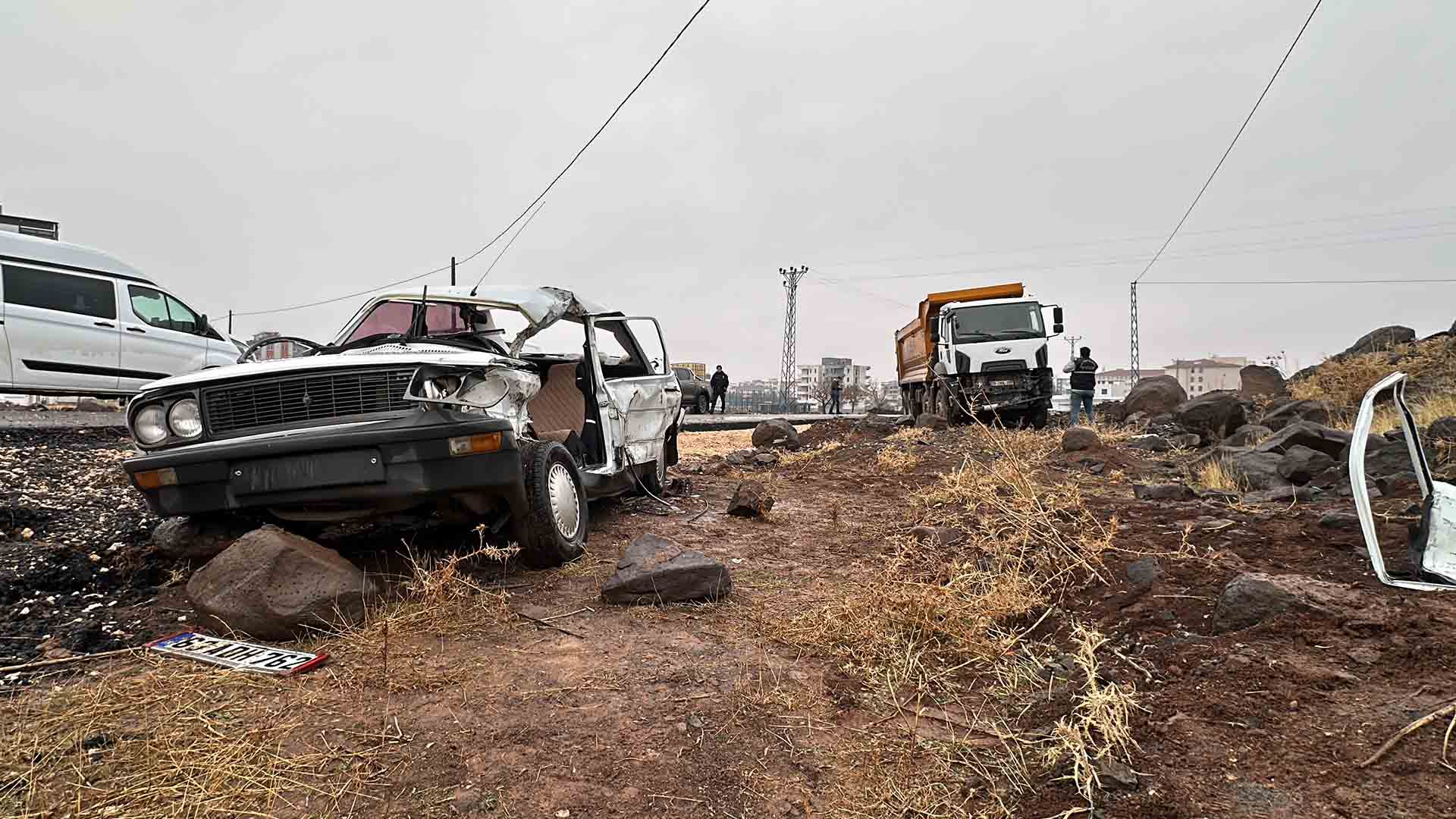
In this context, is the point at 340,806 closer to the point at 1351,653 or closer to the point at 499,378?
the point at 499,378

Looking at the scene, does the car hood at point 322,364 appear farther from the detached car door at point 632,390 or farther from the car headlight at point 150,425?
the detached car door at point 632,390

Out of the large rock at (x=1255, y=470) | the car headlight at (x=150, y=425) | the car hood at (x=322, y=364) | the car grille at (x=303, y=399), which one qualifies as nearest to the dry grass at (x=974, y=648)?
the large rock at (x=1255, y=470)

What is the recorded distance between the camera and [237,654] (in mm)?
2857

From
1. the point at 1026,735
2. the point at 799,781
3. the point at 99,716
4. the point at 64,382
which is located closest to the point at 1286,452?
the point at 1026,735

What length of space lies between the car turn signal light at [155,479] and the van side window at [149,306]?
23.2 feet

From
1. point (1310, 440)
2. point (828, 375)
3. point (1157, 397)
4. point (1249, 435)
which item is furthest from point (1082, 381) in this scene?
point (828, 375)

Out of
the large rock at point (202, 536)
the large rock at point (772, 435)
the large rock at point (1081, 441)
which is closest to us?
the large rock at point (202, 536)

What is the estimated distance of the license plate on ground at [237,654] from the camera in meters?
2.71

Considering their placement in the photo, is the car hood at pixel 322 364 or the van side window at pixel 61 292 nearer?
the car hood at pixel 322 364

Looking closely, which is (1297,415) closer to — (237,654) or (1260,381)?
(1260,381)

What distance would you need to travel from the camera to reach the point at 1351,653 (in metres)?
2.31

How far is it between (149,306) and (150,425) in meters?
6.98

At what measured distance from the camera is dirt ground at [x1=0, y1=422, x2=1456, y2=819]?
1918mm

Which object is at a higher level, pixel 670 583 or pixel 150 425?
pixel 150 425
